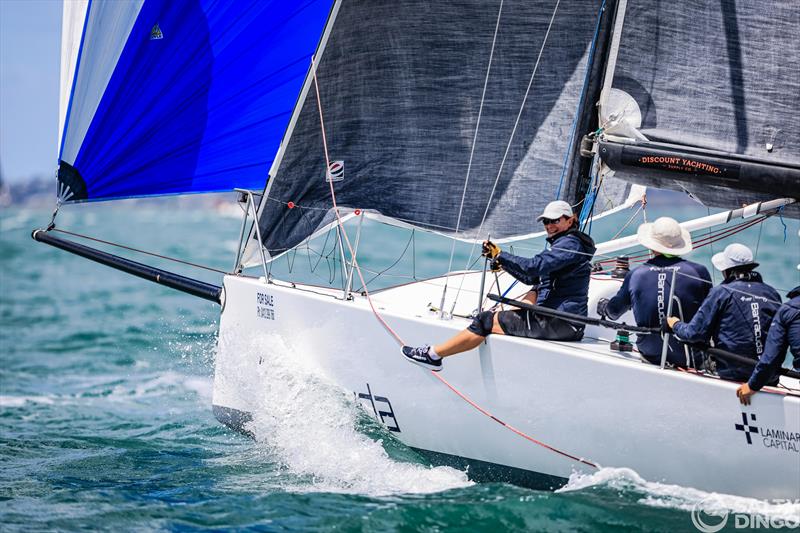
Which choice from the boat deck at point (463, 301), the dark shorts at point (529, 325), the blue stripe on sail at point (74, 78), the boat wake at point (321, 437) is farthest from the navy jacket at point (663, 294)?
the blue stripe on sail at point (74, 78)

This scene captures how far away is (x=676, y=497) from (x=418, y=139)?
297 cm

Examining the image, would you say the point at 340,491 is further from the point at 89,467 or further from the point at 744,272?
the point at 744,272

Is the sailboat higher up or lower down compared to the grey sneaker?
higher up

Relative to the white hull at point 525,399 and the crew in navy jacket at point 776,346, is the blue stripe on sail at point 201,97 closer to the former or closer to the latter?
the white hull at point 525,399

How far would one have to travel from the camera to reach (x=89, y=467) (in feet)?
20.9

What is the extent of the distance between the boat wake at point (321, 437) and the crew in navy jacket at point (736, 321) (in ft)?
5.50

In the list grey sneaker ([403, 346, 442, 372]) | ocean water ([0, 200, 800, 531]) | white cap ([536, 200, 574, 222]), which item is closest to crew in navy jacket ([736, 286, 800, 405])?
ocean water ([0, 200, 800, 531])

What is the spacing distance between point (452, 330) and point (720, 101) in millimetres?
2344

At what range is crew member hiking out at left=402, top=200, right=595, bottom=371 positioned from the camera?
5.29 metres

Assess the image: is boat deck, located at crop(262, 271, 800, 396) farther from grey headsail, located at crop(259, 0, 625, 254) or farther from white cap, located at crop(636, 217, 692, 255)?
white cap, located at crop(636, 217, 692, 255)

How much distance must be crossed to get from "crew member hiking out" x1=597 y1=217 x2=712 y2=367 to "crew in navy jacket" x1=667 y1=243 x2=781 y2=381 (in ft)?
0.72

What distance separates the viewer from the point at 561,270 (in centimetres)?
545

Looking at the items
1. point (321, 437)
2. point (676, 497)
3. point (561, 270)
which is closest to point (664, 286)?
point (561, 270)

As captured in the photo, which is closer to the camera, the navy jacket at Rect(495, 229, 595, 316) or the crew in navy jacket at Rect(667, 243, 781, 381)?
the crew in navy jacket at Rect(667, 243, 781, 381)
